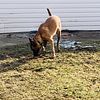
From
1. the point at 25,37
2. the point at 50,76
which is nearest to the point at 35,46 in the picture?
the point at 50,76

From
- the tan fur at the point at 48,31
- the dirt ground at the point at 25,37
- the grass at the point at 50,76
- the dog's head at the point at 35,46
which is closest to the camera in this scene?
the grass at the point at 50,76

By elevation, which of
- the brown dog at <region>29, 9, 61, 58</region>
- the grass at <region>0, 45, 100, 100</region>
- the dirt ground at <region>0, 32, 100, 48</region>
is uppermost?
the brown dog at <region>29, 9, 61, 58</region>

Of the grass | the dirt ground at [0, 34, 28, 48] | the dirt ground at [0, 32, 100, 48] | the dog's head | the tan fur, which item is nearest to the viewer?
Answer: the grass

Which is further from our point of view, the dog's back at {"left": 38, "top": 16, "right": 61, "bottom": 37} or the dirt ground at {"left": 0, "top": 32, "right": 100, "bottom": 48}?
the dirt ground at {"left": 0, "top": 32, "right": 100, "bottom": 48}

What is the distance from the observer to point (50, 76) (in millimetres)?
7941

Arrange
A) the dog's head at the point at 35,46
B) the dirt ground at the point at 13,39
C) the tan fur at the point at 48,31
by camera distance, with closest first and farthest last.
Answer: the dog's head at the point at 35,46 < the tan fur at the point at 48,31 < the dirt ground at the point at 13,39

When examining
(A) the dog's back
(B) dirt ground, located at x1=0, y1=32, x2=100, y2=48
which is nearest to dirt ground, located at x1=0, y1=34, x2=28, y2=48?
(B) dirt ground, located at x1=0, y1=32, x2=100, y2=48

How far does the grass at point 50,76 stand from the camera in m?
7.02

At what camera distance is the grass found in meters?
7.02

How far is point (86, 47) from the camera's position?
33.6 feet

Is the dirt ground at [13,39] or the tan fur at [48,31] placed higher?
the tan fur at [48,31]

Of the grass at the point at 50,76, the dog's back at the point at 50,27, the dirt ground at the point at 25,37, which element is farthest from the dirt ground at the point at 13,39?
the dog's back at the point at 50,27

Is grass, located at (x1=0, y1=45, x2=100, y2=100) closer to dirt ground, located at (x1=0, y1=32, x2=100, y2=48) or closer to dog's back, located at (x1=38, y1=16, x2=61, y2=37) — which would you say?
dog's back, located at (x1=38, y1=16, x2=61, y2=37)

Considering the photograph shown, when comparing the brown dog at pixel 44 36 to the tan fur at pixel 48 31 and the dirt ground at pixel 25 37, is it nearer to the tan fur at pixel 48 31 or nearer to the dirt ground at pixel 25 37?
the tan fur at pixel 48 31
